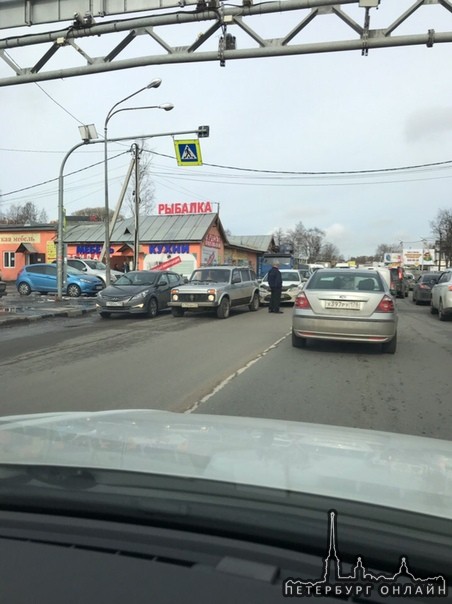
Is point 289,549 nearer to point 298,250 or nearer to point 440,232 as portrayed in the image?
point 440,232

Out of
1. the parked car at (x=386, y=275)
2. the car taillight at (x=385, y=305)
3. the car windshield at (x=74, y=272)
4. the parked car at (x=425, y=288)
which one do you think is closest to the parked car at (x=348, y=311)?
the car taillight at (x=385, y=305)

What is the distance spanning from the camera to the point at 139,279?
58.7 ft

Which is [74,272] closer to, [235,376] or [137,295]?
[137,295]

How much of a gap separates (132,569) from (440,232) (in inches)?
3183

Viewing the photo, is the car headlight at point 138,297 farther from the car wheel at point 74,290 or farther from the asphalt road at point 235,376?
the car wheel at point 74,290

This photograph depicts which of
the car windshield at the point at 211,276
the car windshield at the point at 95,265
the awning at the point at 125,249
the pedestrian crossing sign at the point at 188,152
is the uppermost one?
the pedestrian crossing sign at the point at 188,152

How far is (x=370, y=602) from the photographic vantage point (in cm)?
137

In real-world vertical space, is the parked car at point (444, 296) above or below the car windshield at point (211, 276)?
below

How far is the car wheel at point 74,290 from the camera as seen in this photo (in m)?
25.9

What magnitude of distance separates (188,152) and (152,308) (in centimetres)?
657

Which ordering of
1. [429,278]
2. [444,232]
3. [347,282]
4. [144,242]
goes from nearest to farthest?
1. [347,282]
2. [429,278]
3. [144,242]
4. [444,232]

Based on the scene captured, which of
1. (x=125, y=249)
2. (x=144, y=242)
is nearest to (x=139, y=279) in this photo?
(x=144, y=242)

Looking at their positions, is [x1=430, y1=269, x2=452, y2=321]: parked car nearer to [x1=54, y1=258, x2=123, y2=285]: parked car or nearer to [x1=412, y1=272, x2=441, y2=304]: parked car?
[x1=412, y1=272, x2=441, y2=304]: parked car

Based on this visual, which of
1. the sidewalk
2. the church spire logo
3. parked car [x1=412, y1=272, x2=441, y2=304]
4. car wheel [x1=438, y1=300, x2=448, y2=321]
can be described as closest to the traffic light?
the sidewalk
